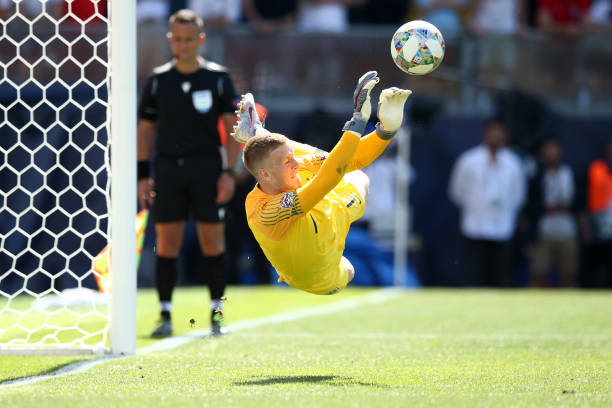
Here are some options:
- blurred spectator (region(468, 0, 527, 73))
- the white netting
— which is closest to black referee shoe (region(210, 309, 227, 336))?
the white netting

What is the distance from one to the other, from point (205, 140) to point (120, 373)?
107 inches

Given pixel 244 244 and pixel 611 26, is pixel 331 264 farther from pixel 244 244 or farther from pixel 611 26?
pixel 611 26

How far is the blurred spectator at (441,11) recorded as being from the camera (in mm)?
13641

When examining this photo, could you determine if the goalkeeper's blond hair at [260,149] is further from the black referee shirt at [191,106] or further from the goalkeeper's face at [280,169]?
the black referee shirt at [191,106]

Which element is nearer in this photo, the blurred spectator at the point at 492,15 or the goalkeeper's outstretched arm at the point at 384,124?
the goalkeeper's outstretched arm at the point at 384,124

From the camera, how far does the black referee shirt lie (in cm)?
741

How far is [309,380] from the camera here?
4.86 m

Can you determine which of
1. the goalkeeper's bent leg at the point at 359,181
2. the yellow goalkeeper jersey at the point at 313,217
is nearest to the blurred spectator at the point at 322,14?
the goalkeeper's bent leg at the point at 359,181

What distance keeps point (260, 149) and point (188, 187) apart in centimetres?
233

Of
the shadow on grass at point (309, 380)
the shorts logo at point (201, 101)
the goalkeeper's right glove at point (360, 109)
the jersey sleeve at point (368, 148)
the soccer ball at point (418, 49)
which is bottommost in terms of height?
the shadow on grass at point (309, 380)

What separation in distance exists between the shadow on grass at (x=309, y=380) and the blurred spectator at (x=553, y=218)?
8467mm

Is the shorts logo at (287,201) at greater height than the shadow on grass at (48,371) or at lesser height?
greater

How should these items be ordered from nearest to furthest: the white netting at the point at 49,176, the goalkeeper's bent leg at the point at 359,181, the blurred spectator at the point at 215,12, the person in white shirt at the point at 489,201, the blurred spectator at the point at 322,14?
the goalkeeper's bent leg at the point at 359,181 → the white netting at the point at 49,176 → the person in white shirt at the point at 489,201 → the blurred spectator at the point at 215,12 → the blurred spectator at the point at 322,14

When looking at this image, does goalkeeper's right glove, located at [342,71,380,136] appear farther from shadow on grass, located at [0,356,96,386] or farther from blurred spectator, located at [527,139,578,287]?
blurred spectator, located at [527,139,578,287]
